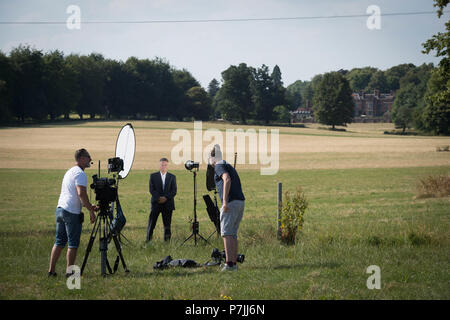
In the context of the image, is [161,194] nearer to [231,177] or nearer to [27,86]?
[231,177]

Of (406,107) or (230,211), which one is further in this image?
(406,107)

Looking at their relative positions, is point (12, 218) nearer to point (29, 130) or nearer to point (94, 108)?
point (29, 130)

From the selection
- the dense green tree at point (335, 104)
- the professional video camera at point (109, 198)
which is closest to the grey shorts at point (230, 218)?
the professional video camera at point (109, 198)

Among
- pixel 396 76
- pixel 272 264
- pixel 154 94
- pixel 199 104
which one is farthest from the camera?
pixel 396 76

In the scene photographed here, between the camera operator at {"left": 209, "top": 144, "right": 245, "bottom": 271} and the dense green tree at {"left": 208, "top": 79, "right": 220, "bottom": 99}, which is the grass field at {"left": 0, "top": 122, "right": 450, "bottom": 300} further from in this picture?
the dense green tree at {"left": 208, "top": 79, "right": 220, "bottom": 99}

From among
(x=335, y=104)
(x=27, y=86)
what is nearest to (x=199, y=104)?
(x=335, y=104)

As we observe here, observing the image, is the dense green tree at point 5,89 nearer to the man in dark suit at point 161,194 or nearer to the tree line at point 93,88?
the tree line at point 93,88

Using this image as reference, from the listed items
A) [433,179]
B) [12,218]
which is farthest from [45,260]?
[433,179]

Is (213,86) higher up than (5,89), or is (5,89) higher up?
(213,86)

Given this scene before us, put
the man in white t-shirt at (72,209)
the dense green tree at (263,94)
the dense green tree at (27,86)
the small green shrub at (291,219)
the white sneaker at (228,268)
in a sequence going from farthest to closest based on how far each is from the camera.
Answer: the dense green tree at (263,94)
the dense green tree at (27,86)
the small green shrub at (291,219)
the white sneaker at (228,268)
the man in white t-shirt at (72,209)

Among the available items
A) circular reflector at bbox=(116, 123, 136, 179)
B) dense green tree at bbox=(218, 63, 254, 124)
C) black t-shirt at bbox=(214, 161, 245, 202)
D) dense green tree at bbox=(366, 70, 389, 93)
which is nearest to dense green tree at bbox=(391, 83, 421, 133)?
dense green tree at bbox=(218, 63, 254, 124)

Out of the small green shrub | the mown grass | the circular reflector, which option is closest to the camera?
the mown grass

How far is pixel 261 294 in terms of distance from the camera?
6043 millimetres

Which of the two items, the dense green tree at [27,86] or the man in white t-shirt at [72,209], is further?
the dense green tree at [27,86]
